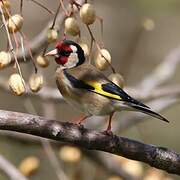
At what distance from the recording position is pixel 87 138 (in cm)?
319

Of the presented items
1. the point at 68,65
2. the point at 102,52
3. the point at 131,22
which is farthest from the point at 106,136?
the point at 131,22

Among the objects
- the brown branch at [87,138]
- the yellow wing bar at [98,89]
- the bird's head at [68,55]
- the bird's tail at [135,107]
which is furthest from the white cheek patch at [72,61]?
Answer: the brown branch at [87,138]

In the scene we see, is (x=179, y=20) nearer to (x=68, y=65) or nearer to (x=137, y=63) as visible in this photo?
(x=137, y=63)

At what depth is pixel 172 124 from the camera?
7.45 metres

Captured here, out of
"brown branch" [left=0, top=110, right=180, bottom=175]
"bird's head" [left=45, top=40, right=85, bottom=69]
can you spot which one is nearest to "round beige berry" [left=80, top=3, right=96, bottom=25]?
"brown branch" [left=0, top=110, right=180, bottom=175]

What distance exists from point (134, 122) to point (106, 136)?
174 centimetres

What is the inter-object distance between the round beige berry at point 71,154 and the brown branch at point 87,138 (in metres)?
1.18

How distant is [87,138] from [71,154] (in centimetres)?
132

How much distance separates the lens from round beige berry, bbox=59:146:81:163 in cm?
445

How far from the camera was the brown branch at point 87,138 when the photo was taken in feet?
10.0

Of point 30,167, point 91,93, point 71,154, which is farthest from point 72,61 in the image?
point 30,167

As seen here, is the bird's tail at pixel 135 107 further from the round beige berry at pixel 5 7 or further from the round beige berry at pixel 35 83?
the round beige berry at pixel 5 7

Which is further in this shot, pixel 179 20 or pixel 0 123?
pixel 179 20

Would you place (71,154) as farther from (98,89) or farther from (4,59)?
(4,59)
